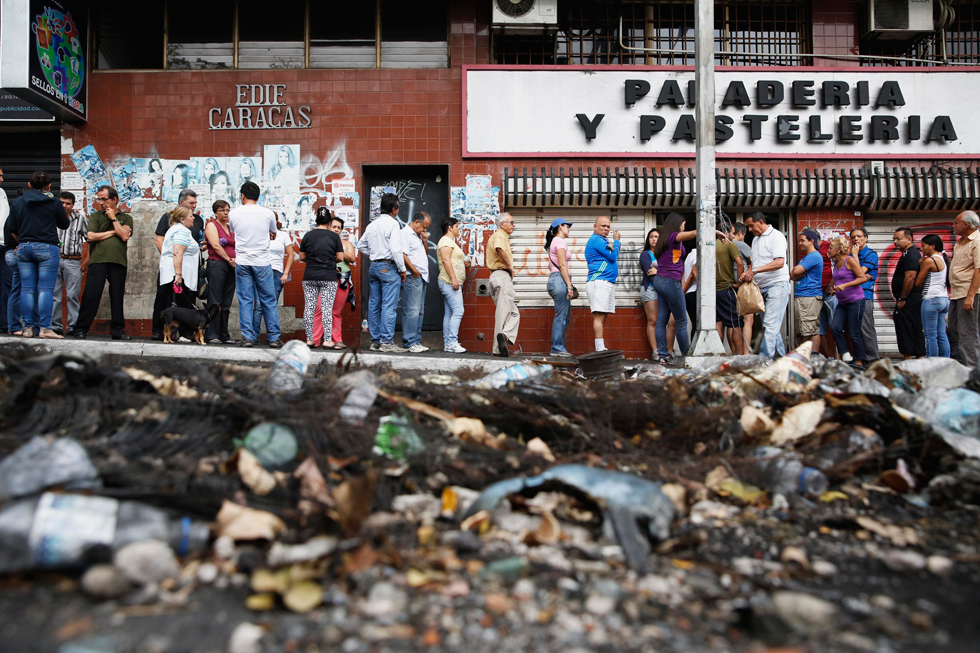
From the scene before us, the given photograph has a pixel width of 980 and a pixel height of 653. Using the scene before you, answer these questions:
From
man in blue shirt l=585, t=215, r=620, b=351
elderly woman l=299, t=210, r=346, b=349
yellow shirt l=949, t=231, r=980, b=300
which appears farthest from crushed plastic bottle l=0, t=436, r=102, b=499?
yellow shirt l=949, t=231, r=980, b=300

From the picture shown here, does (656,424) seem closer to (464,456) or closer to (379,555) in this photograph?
(464,456)

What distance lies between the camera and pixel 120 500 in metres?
2.36

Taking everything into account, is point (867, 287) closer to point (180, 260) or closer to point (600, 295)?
point (600, 295)

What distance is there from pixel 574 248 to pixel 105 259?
20.6 feet

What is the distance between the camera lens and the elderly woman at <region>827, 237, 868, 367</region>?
331 inches

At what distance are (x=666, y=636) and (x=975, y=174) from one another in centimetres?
1134

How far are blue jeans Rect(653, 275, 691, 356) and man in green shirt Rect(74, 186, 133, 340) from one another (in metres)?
6.26

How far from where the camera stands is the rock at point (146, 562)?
209cm

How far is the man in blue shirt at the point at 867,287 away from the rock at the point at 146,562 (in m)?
8.30

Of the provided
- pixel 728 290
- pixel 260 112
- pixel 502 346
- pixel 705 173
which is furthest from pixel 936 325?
pixel 260 112

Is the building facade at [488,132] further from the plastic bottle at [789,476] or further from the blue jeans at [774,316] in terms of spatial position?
the plastic bottle at [789,476]

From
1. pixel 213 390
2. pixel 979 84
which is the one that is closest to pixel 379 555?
pixel 213 390

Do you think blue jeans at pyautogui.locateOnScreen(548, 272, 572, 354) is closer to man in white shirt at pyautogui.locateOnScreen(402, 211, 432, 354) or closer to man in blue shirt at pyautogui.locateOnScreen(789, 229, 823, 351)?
man in white shirt at pyautogui.locateOnScreen(402, 211, 432, 354)

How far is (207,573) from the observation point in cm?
217
